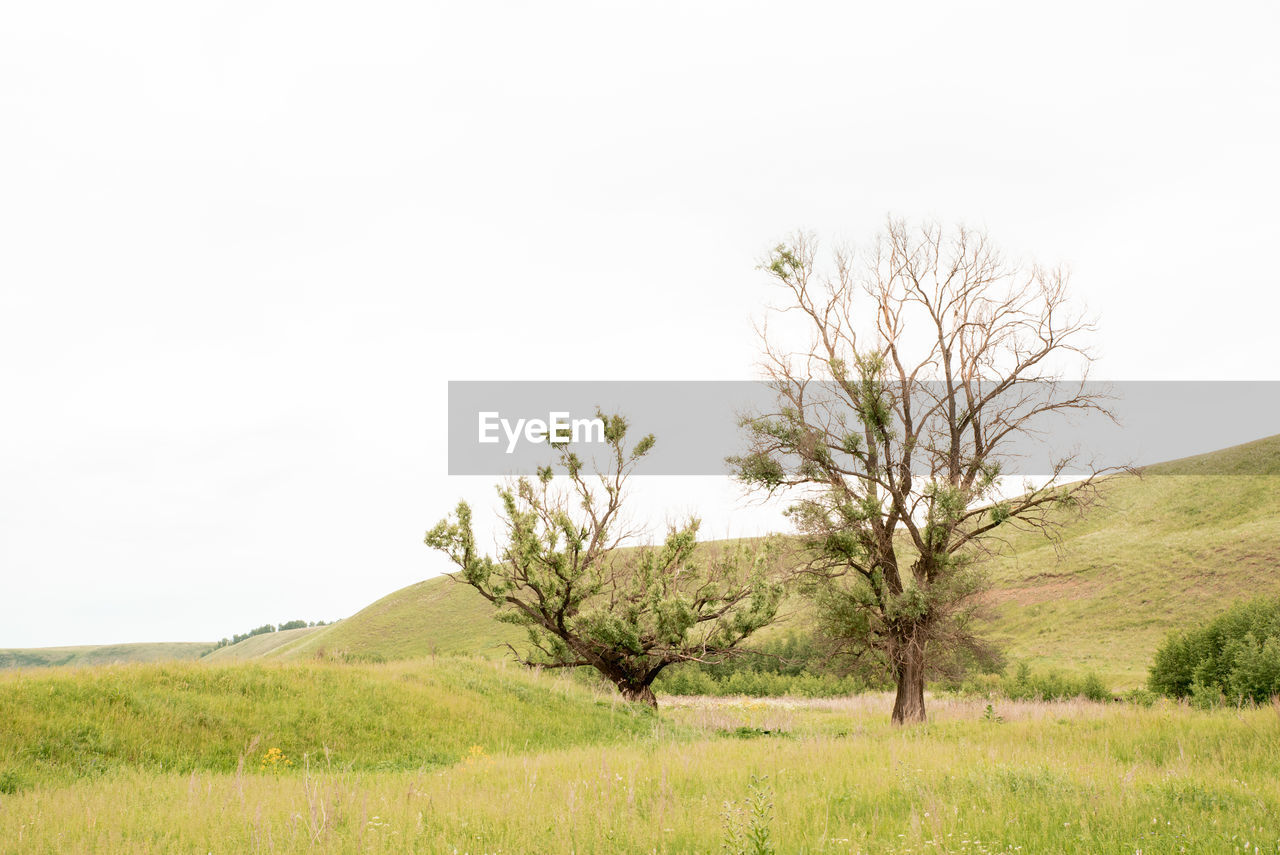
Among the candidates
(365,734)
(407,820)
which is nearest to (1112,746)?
(407,820)

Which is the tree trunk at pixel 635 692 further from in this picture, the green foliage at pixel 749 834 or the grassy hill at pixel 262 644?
the grassy hill at pixel 262 644

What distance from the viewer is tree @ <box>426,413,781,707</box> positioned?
24.0 m

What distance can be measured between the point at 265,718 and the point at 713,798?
13.0 metres

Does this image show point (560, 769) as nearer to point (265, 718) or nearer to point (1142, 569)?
point (265, 718)

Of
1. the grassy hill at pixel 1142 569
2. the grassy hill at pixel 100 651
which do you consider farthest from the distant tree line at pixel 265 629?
the grassy hill at pixel 1142 569

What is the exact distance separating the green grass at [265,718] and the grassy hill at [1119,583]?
13691 mm

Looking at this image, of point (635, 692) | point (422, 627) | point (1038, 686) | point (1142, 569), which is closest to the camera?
point (635, 692)

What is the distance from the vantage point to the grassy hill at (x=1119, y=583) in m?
49.8

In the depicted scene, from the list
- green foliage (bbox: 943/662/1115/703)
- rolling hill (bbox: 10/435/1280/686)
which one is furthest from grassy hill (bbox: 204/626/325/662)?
green foliage (bbox: 943/662/1115/703)

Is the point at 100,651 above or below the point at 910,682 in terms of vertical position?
below

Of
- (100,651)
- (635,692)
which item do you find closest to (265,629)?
(100,651)

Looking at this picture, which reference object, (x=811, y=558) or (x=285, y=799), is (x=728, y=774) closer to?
(x=285, y=799)

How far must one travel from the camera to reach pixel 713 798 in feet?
26.1

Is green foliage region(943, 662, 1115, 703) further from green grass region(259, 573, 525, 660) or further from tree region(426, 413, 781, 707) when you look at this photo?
green grass region(259, 573, 525, 660)
